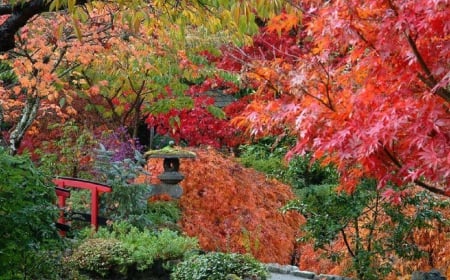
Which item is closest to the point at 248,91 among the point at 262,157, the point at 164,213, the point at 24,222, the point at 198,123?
the point at 262,157

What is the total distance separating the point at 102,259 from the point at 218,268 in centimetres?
137

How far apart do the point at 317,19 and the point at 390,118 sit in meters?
1.07

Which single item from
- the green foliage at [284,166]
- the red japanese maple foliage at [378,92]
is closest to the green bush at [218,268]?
the green foliage at [284,166]

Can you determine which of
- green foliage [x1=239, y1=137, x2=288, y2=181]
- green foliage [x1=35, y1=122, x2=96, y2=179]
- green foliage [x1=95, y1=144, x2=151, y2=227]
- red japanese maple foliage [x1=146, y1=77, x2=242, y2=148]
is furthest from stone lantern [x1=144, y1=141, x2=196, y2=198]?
red japanese maple foliage [x1=146, y1=77, x2=242, y2=148]

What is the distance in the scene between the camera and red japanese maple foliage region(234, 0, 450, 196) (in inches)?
182

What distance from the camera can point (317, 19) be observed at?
531cm

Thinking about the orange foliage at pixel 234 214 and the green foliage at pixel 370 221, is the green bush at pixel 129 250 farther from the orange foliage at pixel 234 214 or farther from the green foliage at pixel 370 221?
the orange foliage at pixel 234 214

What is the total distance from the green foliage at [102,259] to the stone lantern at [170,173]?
2.82 metres

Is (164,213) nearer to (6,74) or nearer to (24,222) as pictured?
(6,74)

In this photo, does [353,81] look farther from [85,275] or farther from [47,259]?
[85,275]

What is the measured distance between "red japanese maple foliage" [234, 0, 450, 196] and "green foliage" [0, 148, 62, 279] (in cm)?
203

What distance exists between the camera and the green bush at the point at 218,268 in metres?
7.21

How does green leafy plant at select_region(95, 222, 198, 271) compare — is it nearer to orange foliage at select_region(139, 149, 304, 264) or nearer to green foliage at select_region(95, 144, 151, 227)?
green foliage at select_region(95, 144, 151, 227)

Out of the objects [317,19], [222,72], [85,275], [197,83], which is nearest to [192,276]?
[85,275]
